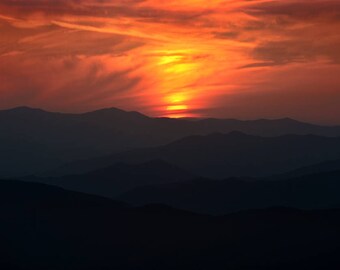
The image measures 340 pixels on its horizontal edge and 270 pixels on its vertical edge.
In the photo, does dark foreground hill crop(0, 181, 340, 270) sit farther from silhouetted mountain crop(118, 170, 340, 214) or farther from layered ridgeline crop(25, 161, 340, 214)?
silhouetted mountain crop(118, 170, 340, 214)

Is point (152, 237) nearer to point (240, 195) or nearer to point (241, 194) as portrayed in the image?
point (240, 195)

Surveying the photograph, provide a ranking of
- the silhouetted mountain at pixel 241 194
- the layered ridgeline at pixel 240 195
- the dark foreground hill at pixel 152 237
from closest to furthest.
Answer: the dark foreground hill at pixel 152 237 → the layered ridgeline at pixel 240 195 → the silhouetted mountain at pixel 241 194

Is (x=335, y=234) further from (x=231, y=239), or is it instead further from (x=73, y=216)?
(x=73, y=216)

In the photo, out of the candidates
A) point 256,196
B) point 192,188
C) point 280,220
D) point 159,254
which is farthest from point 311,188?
point 159,254

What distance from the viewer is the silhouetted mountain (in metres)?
178

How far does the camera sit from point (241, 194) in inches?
7264

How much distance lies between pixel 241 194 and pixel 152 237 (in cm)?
7576

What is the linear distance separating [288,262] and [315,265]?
4.33 metres

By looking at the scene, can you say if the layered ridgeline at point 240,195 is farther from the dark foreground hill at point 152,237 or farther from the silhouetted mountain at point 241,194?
the dark foreground hill at point 152,237

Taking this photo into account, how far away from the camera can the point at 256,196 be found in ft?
604

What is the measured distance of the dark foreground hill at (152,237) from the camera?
319 feet

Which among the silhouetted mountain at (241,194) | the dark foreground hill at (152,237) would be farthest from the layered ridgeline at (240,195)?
the dark foreground hill at (152,237)

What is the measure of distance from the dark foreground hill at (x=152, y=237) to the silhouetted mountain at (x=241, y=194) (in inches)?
2178

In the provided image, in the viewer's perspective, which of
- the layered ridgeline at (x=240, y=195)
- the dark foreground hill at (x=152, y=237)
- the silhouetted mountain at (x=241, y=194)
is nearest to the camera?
the dark foreground hill at (x=152, y=237)
